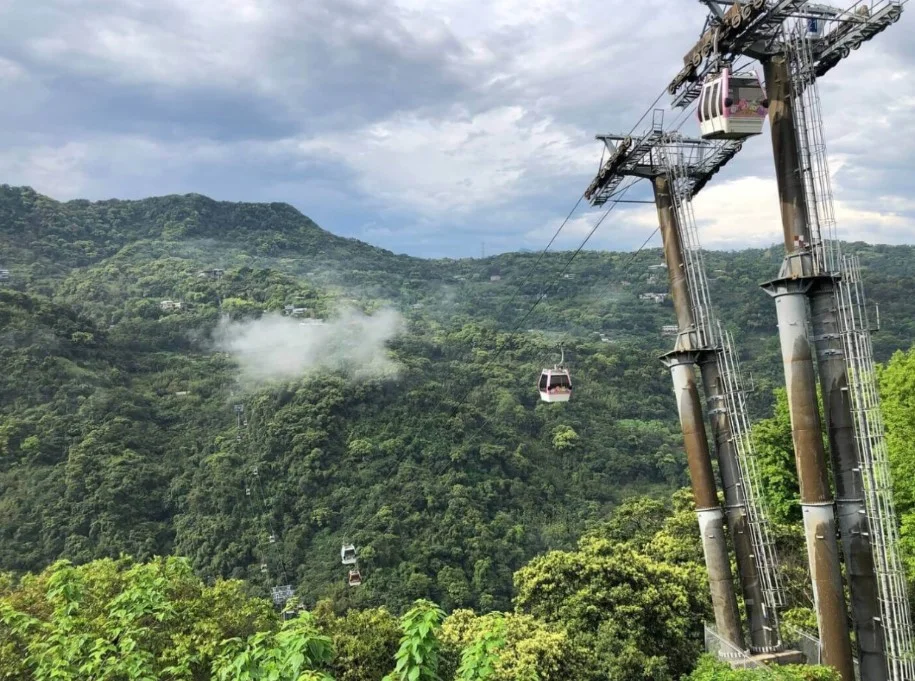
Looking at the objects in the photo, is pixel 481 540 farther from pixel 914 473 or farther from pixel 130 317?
pixel 130 317

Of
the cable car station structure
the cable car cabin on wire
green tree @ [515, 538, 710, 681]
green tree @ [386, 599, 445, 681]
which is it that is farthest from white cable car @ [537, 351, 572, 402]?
green tree @ [386, 599, 445, 681]

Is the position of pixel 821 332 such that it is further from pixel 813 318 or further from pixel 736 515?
pixel 736 515

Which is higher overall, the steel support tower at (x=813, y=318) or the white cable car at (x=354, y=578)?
the steel support tower at (x=813, y=318)

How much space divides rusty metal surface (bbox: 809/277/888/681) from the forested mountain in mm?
35851

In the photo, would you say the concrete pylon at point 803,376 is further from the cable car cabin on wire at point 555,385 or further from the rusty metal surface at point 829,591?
the cable car cabin on wire at point 555,385

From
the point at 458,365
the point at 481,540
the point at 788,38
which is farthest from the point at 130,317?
the point at 788,38

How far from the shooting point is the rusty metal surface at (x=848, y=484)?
10.3 m

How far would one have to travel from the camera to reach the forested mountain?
4891 cm

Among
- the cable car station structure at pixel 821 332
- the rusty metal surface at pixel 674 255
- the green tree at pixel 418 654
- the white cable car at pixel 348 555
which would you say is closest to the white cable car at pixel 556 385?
the rusty metal surface at pixel 674 255

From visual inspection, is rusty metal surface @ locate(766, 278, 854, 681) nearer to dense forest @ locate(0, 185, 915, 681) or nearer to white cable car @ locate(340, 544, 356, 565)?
dense forest @ locate(0, 185, 915, 681)

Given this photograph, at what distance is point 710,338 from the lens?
13.0 meters

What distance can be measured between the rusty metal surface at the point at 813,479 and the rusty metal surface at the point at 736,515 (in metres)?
2.02

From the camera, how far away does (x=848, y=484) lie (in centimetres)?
1062

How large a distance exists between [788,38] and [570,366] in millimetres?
78914
